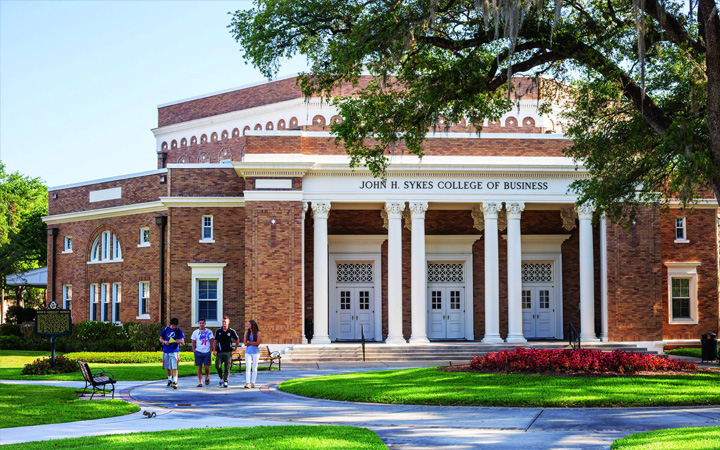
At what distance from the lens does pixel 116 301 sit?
3812cm

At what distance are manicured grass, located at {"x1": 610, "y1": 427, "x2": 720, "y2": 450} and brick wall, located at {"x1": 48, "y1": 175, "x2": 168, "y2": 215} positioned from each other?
93.1ft

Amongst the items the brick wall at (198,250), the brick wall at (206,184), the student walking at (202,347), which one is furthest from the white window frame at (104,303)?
the student walking at (202,347)

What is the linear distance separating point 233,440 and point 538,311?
2642 cm

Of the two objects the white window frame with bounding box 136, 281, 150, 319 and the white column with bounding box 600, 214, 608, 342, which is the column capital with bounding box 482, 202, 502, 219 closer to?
the white column with bounding box 600, 214, 608, 342

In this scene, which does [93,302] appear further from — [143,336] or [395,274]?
[395,274]

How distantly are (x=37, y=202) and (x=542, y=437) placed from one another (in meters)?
58.5

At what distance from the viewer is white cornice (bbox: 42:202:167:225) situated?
119 feet

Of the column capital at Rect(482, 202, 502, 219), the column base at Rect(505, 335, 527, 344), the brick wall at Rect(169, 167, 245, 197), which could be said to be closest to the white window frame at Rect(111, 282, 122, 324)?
the brick wall at Rect(169, 167, 245, 197)

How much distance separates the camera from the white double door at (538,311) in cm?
3550

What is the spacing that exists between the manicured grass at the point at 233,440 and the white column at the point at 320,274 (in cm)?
1879

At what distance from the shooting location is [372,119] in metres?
19.5

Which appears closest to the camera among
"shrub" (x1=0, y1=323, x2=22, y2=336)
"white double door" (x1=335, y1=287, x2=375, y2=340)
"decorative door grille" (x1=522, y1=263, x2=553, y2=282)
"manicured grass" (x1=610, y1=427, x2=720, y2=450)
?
"manicured grass" (x1=610, y1=427, x2=720, y2=450)

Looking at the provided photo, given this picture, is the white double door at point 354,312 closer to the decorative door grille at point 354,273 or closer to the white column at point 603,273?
the decorative door grille at point 354,273

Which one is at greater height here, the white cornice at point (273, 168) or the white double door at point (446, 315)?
the white cornice at point (273, 168)
